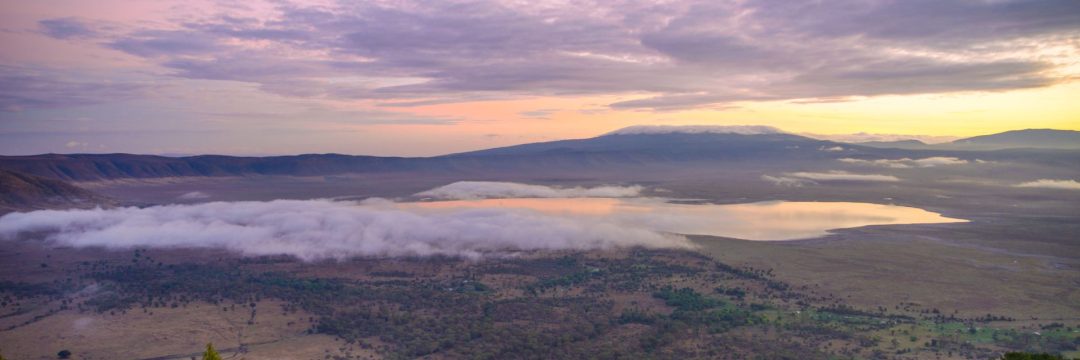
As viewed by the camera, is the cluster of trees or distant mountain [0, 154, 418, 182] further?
distant mountain [0, 154, 418, 182]

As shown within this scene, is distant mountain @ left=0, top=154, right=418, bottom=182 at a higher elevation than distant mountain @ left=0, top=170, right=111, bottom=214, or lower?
higher

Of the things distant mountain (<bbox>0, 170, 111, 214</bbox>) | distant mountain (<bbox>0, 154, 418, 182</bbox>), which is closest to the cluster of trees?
distant mountain (<bbox>0, 170, 111, 214</bbox>)

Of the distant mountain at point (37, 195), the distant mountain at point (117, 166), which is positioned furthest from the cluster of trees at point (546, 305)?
the distant mountain at point (117, 166)

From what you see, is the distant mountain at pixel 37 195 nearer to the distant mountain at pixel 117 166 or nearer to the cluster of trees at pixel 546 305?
the distant mountain at pixel 117 166

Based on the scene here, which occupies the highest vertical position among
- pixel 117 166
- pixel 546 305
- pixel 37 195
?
pixel 117 166

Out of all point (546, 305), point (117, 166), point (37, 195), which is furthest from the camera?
point (117, 166)

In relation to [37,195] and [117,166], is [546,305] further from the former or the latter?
[117,166]

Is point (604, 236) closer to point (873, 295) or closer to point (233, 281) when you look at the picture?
point (873, 295)

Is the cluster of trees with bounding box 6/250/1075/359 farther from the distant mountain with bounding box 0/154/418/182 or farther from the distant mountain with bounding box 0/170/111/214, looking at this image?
the distant mountain with bounding box 0/154/418/182

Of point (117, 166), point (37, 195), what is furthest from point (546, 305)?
point (117, 166)
